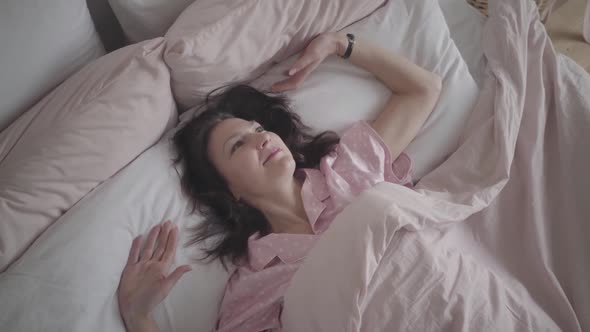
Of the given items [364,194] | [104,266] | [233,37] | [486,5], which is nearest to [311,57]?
[233,37]

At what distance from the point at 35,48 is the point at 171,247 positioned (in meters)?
A: 0.53

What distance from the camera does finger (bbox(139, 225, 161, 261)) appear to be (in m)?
0.79

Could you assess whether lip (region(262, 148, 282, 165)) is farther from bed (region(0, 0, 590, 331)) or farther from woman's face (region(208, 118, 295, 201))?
bed (region(0, 0, 590, 331))

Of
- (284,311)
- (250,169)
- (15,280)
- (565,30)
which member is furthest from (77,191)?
(565,30)

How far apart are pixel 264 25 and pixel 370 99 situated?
0.33 meters

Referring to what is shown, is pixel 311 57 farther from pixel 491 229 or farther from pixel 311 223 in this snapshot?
pixel 491 229

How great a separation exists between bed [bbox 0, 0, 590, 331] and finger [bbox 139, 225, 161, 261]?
0.02 meters

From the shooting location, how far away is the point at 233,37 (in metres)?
0.95

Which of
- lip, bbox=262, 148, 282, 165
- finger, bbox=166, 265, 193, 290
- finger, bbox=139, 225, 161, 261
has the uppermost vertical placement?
lip, bbox=262, 148, 282, 165

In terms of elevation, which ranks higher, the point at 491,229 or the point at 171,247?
the point at 171,247

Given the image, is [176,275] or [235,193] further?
[235,193]

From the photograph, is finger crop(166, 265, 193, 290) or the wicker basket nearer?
finger crop(166, 265, 193, 290)

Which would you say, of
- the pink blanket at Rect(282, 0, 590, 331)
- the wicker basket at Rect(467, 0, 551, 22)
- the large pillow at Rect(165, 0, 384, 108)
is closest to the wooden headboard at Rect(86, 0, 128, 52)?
the large pillow at Rect(165, 0, 384, 108)

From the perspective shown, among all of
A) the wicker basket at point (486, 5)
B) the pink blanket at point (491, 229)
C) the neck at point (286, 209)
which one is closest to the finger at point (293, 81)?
the neck at point (286, 209)
